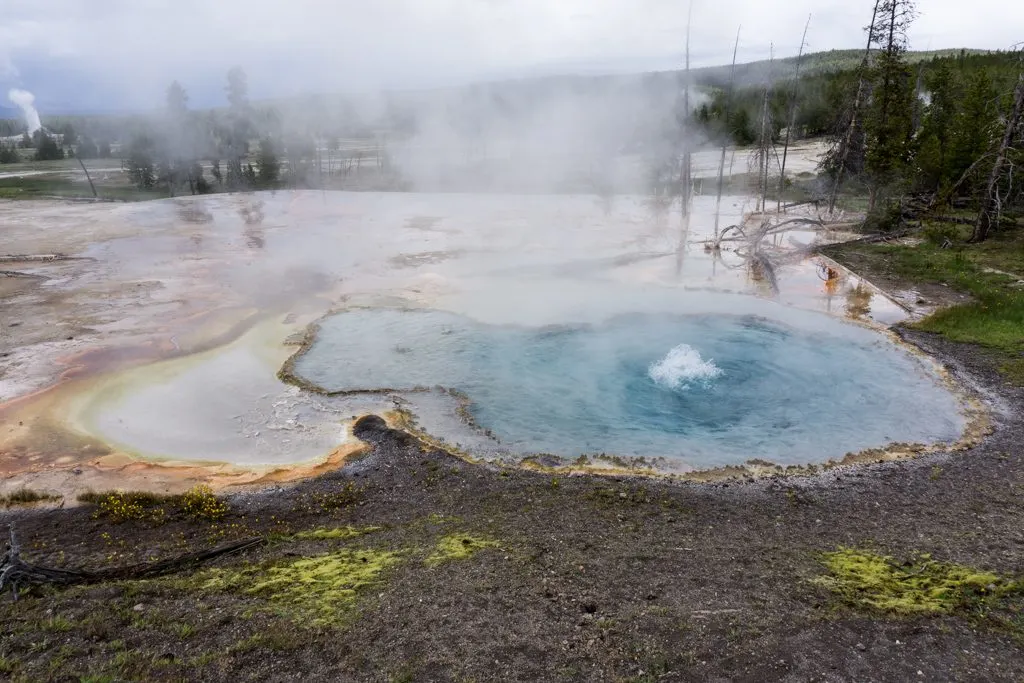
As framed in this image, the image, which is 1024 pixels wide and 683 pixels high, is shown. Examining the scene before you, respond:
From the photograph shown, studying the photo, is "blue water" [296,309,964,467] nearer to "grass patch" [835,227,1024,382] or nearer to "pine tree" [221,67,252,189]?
"grass patch" [835,227,1024,382]

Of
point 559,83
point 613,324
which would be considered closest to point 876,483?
point 613,324

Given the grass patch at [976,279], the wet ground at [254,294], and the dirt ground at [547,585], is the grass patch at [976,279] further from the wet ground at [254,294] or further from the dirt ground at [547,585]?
the dirt ground at [547,585]

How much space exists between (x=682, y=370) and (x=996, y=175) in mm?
10416

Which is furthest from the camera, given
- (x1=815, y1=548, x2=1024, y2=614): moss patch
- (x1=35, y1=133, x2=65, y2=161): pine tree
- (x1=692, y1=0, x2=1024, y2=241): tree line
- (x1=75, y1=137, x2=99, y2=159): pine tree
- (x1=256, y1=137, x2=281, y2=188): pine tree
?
(x1=75, y1=137, x2=99, y2=159): pine tree

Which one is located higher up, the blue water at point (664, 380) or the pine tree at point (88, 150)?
the pine tree at point (88, 150)

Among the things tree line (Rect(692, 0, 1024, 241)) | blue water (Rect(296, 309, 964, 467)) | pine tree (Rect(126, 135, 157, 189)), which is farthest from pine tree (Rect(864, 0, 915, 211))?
pine tree (Rect(126, 135, 157, 189))

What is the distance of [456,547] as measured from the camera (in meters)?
5.12

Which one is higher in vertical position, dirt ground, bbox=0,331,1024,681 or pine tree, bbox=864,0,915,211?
pine tree, bbox=864,0,915,211

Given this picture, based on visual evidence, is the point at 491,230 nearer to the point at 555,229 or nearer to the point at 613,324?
the point at 555,229

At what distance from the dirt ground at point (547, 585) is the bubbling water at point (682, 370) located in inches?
95.0

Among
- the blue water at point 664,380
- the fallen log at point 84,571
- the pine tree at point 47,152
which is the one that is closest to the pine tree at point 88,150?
the pine tree at point 47,152

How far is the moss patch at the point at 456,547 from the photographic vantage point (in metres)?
4.95

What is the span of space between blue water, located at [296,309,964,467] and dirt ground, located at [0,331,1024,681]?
2.88ft

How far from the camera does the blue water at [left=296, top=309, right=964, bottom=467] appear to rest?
7.21 metres
